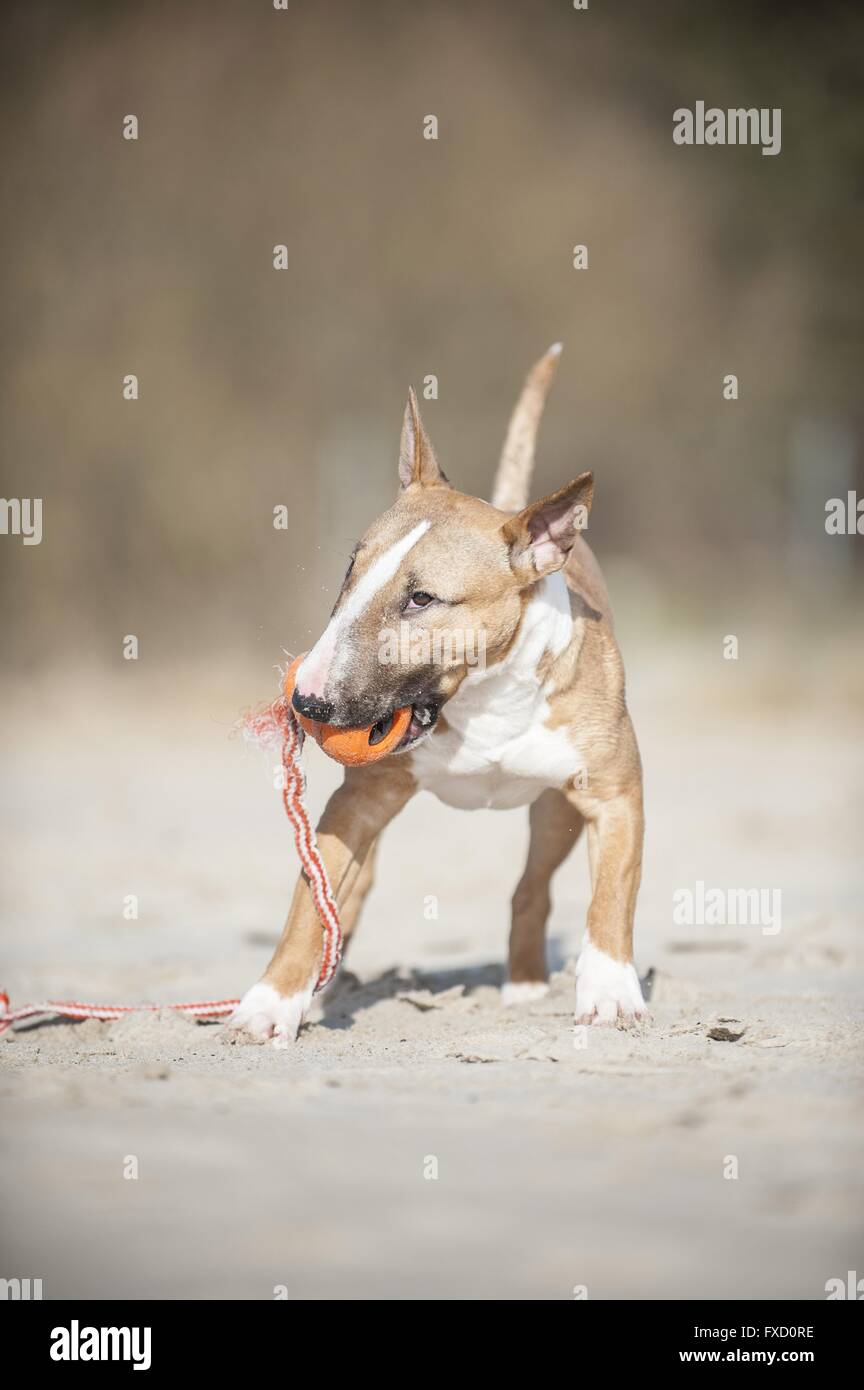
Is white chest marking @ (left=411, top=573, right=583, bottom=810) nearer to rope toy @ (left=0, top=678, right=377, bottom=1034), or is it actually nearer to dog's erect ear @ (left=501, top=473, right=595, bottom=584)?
dog's erect ear @ (left=501, top=473, right=595, bottom=584)

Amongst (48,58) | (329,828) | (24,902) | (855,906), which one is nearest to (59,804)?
(24,902)

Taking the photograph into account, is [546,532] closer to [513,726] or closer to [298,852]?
[513,726]

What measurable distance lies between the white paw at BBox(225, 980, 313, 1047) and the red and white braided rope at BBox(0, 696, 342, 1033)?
0.13m

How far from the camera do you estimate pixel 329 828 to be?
523cm

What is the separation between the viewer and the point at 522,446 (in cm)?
673

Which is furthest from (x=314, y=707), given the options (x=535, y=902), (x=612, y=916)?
(x=535, y=902)

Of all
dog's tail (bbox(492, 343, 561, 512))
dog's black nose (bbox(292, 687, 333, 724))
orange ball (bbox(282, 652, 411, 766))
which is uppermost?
dog's tail (bbox(492, 343, 561, 512))

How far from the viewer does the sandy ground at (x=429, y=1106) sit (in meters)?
3.28

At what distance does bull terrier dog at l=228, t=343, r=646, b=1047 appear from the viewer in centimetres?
476

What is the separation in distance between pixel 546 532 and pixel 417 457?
0.60 m

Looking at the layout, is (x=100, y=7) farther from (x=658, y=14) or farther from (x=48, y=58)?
(x=658, y=14)

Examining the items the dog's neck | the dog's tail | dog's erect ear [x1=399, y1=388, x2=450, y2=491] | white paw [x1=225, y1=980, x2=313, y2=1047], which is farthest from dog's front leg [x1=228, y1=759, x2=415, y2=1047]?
the dog's tail

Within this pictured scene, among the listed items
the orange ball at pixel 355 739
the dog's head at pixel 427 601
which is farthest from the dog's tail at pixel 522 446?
the orange ball at pixel 355 739

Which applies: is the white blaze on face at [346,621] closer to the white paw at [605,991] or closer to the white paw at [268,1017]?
the white paw at [268,1017]
